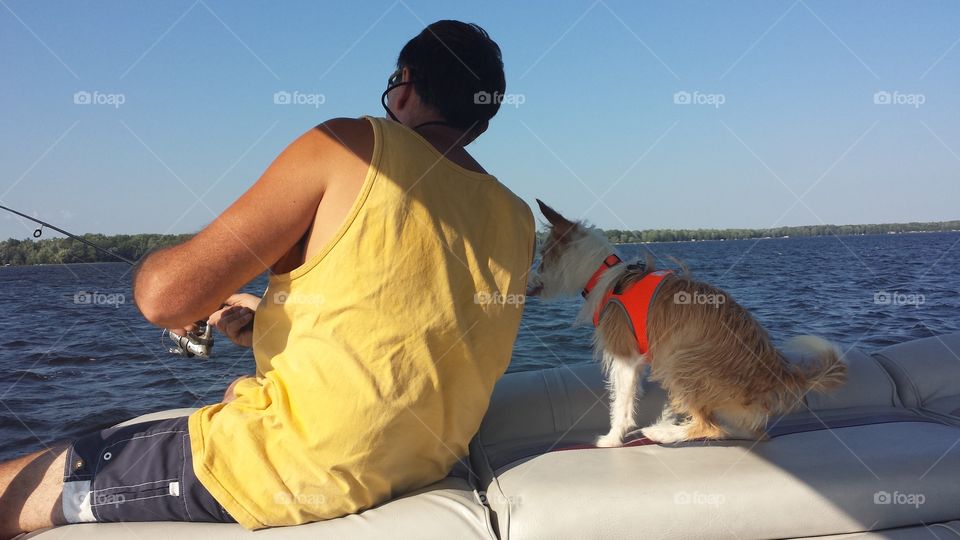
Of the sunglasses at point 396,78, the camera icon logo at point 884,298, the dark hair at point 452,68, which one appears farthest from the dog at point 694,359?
the camera icon logo at point 884,298

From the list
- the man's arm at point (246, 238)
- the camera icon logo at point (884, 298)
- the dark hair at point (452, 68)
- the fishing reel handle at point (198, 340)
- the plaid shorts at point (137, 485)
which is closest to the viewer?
the man's arm at point (246, 238)

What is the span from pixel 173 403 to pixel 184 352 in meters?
4.86

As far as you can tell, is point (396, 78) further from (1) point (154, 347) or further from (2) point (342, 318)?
(1) point (154, 347)

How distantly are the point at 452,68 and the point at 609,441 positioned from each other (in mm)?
2050

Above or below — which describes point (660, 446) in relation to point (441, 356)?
below

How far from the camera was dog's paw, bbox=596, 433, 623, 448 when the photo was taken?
317cm

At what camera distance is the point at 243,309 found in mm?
2525

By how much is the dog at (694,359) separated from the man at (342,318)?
1443mm

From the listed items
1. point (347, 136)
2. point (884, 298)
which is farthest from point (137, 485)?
point (884, 298)

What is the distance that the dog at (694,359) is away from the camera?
3.25 meters

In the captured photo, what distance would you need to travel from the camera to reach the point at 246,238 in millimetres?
1751

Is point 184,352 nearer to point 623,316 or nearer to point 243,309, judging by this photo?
point 243,309

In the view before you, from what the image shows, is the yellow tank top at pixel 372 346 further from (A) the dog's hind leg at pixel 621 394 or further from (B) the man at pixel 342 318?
(A) the dog's hind leg at pixel 621 394

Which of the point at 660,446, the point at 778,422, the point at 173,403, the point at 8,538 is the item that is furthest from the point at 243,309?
the point at 173,403
